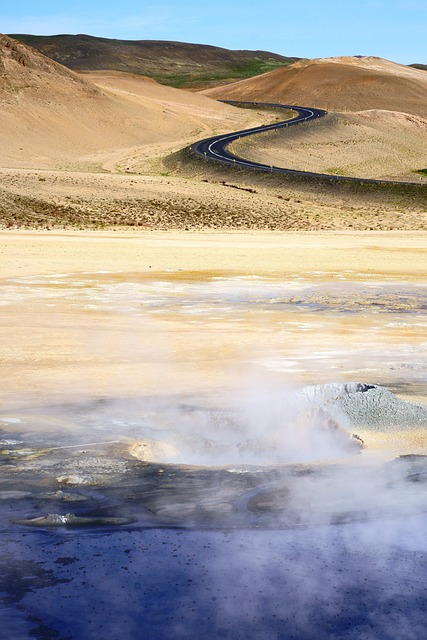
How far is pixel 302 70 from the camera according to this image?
158 meters

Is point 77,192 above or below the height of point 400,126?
below

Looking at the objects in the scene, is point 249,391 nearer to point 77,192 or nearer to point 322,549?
point 322,549

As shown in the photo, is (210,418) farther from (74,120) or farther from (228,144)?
(74,120)

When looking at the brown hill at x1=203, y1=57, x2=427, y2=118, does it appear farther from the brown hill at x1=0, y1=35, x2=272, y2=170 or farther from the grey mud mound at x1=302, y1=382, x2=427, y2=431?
the grey mud mound at x1=302, y1=382, x2=427, y2=431

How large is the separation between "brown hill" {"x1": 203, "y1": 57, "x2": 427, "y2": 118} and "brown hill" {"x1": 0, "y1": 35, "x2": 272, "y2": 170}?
31592 millimetres

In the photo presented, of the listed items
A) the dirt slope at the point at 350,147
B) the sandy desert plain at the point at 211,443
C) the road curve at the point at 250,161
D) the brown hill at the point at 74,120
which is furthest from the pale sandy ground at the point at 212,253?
the brown hill at the point at 74,120

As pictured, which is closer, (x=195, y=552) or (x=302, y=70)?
(x=195, y=552)

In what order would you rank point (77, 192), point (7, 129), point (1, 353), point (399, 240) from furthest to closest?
point (7, 129), point (77, 192), point (399, 240), point (1, 353)

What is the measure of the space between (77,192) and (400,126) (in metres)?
53.3

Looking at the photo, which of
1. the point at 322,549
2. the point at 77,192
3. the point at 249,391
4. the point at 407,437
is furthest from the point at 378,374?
the point at 77,192

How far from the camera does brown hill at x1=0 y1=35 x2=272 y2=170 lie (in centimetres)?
8094

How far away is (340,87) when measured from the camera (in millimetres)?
143750

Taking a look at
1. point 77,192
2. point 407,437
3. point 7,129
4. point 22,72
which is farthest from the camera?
point 22,72

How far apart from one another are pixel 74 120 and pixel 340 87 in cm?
6267
